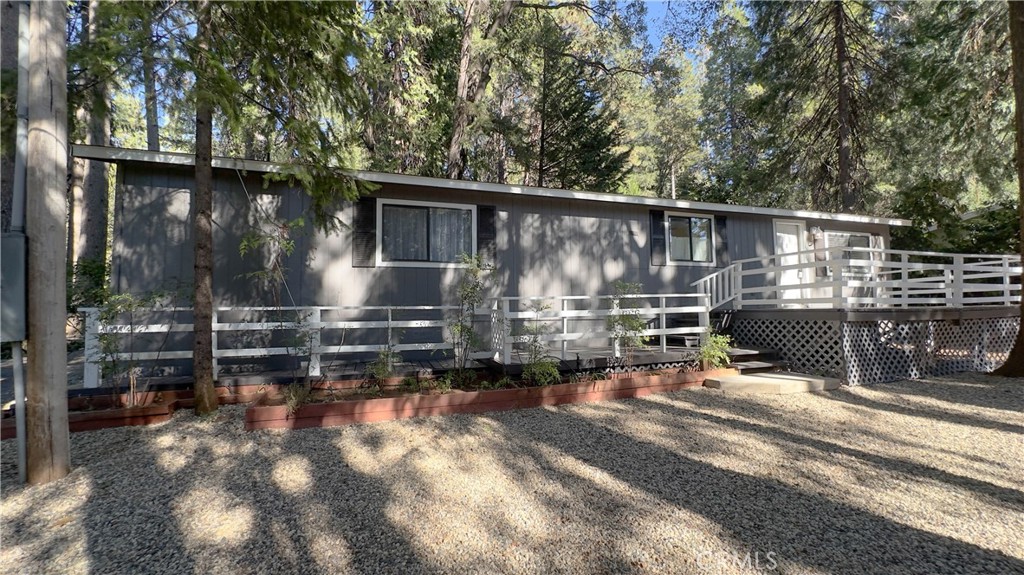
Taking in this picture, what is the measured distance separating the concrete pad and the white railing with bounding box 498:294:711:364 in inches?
30.3

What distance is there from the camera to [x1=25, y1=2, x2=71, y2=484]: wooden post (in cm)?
303

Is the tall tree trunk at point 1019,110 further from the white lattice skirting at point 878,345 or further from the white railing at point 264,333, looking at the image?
the white railing at point 264,333

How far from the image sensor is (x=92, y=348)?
14.9 ft

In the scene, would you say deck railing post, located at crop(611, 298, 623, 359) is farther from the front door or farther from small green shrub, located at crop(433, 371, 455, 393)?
the front door

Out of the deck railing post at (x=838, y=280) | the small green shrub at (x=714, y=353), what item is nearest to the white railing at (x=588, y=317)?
the small green shrub at (x=714, y=353)

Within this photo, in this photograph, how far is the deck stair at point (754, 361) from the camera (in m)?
6.32

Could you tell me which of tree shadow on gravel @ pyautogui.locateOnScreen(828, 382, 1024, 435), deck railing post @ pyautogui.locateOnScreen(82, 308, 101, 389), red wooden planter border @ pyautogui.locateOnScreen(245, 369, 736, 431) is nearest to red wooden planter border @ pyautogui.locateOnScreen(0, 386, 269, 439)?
deck railing post @ pyautogui.locateOnScreen(82, 308, 101, 389)

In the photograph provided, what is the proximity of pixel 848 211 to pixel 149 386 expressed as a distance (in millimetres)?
15418

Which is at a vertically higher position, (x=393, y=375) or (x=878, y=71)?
(x=878, y=71)

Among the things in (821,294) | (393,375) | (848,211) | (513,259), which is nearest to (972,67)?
(848,211)

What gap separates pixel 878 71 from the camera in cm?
1259

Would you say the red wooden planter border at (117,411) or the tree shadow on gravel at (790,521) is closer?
the tree shadow on gravel at (790,521)

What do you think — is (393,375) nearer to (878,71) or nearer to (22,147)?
(22,147)

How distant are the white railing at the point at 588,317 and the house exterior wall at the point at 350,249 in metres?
0.26
